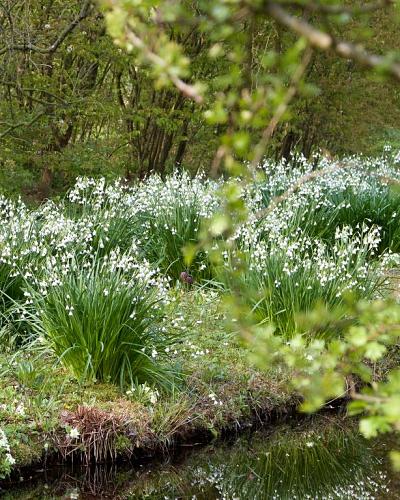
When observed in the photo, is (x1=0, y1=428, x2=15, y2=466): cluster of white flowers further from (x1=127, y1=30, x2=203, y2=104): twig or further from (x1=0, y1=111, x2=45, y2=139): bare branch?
(x1=0, y1=111, x2=45, y2=139): bare branch

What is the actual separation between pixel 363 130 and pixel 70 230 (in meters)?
12.2

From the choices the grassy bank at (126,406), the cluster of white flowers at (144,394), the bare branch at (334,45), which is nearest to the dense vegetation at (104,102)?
the grassy bank at (126,406)

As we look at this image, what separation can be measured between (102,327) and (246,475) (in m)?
1.54

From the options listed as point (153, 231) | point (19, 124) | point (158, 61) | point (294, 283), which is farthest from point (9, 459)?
point (19, 124)

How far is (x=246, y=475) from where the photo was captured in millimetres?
4852

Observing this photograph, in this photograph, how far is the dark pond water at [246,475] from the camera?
4.54 metres

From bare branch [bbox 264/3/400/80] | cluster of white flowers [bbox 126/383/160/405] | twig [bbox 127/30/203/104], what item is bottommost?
cluster of white flowers [bbox 126/383/160/405]

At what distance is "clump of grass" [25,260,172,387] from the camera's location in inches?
201

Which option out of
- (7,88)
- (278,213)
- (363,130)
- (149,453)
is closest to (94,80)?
(7,88)

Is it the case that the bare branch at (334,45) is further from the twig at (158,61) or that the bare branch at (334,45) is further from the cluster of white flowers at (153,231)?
the cluster of white flowers at (153,231)

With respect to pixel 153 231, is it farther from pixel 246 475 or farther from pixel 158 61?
pixel 158 61

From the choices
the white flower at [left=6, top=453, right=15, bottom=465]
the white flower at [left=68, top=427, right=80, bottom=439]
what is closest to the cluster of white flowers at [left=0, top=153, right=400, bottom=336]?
the white flower at [left=68, top=427, right=80, bottom=439]

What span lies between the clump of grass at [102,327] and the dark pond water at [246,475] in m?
0.70

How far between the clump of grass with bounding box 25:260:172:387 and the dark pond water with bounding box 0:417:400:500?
70 cm
